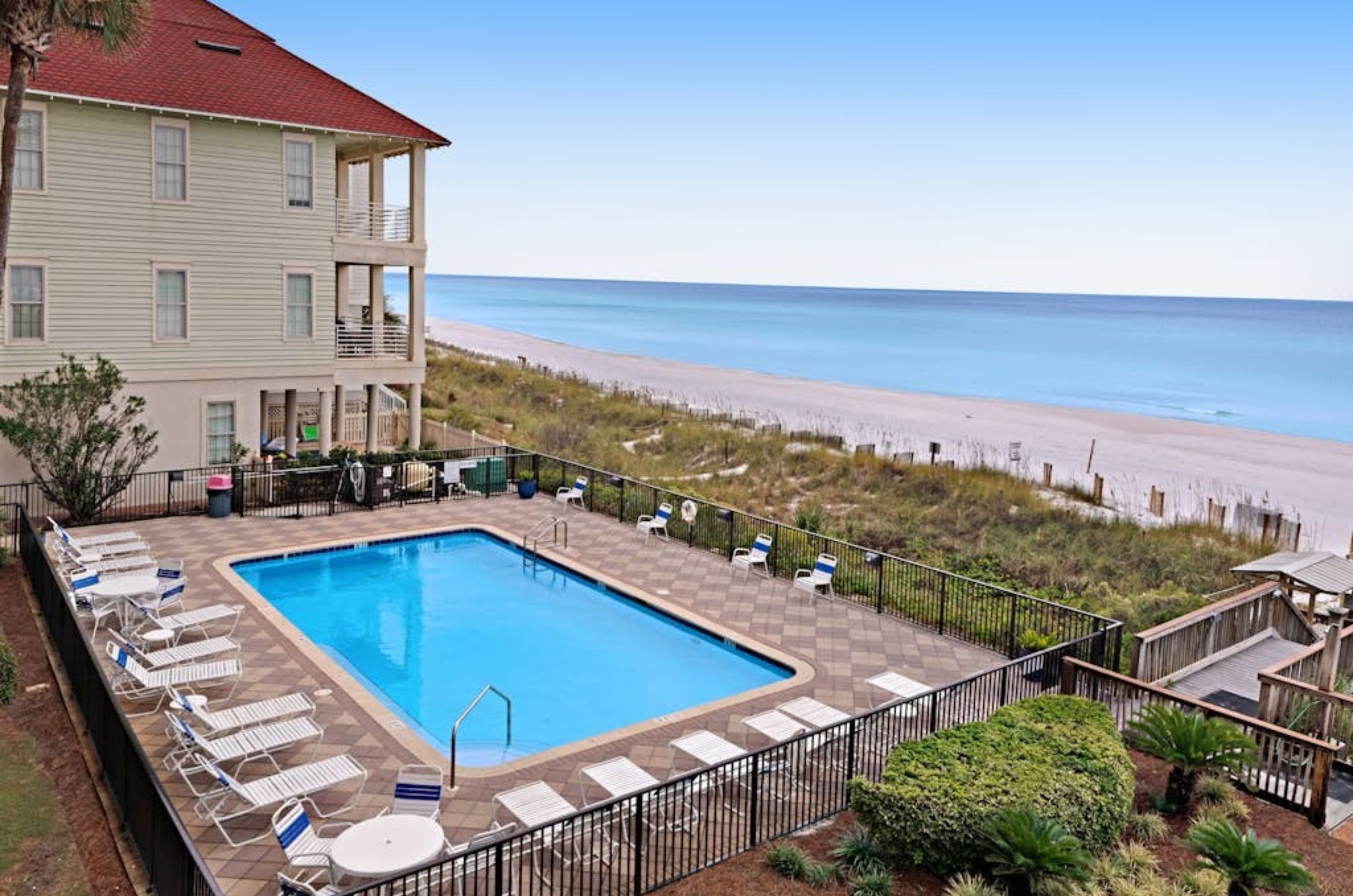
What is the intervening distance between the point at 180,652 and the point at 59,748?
2.02 metres

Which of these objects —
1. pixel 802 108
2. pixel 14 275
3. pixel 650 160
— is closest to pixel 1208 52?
pixel 802 108

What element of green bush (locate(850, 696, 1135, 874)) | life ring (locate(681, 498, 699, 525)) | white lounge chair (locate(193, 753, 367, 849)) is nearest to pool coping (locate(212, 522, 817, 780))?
white lounge chair (locate(193, 753, 367, 849))

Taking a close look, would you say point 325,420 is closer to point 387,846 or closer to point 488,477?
point 488,477

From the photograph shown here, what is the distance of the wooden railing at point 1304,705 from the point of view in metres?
11.6

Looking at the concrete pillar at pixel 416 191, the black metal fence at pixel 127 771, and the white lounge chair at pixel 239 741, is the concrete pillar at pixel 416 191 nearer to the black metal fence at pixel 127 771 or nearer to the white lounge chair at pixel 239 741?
the black metal fence at pixel 127 771

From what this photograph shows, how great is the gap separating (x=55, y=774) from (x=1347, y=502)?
1443 inches

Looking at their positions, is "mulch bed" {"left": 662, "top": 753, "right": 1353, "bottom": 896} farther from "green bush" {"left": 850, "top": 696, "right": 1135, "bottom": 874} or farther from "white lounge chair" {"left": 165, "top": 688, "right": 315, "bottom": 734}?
"white lounge chair" {"left": 165, "top": 688, "right": 315, "bottom": 734}

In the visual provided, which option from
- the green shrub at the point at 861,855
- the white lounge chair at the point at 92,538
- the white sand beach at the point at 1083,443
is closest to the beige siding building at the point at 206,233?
the white lounge chair at the point at 92,538

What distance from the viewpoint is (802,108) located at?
107312 mm

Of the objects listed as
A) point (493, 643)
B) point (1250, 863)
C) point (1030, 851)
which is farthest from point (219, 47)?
point (1250, 863)

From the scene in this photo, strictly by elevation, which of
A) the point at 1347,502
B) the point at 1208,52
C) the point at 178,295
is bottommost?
the point at 1347,502

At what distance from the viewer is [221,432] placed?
24047 millimetres

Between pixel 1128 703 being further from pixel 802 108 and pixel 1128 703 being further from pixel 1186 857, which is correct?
pixel 802 108

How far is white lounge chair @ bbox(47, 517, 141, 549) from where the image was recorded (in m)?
16.8
